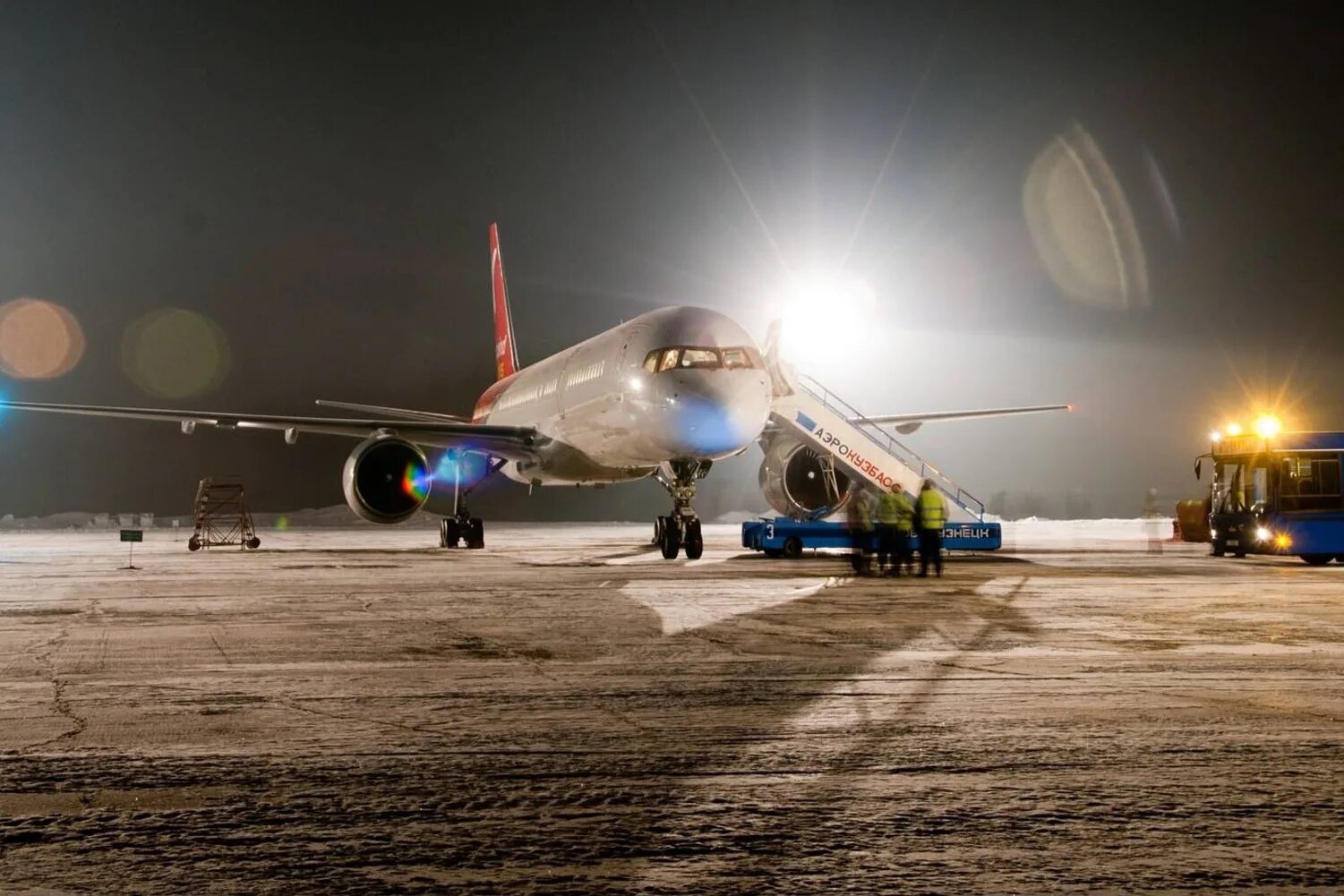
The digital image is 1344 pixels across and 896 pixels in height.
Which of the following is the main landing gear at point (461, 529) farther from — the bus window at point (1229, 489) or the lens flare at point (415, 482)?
the bus window at point (1229, 489)

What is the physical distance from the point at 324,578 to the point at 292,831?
1415 centimetres

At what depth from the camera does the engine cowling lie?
23.6 metres

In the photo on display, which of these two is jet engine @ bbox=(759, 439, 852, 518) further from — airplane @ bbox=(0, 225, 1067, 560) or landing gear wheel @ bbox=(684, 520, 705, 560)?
landing gear wheel @ bbox=(684, 520, 705, 560)

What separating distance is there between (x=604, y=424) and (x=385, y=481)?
16.1 ft

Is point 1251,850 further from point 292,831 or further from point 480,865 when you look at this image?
point 292,831

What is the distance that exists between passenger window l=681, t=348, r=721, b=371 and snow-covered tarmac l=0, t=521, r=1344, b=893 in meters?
8.37

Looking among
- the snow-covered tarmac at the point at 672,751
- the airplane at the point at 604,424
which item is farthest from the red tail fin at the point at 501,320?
the snow-covered tarmac at the point at 672,751

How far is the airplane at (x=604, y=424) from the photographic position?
1980cm

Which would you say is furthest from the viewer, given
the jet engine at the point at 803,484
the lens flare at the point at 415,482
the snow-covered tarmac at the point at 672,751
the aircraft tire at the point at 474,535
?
the aircraft tire at the point at 474,535

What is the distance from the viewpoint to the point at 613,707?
649 centimetres

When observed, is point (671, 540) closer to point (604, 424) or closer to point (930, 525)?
point (604, 424)

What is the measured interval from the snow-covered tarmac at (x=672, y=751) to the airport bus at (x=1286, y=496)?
10819mm

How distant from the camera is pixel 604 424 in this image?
22.1 m

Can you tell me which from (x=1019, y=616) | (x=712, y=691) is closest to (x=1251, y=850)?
(x=712, y=691)
